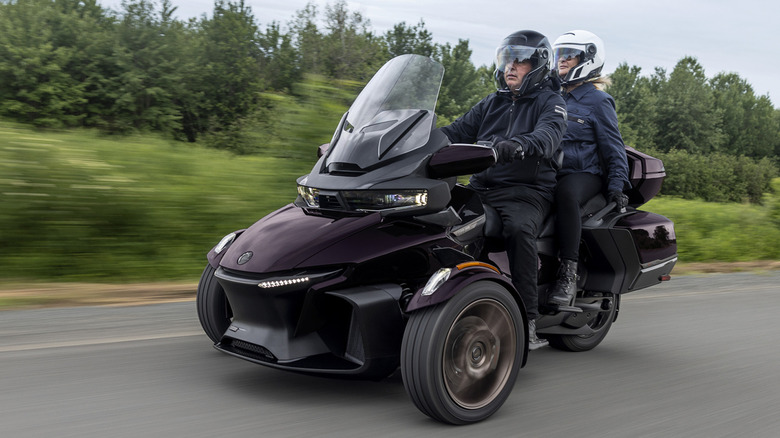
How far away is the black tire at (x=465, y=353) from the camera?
3.37m

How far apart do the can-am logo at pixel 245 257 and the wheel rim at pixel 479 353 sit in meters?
1.00

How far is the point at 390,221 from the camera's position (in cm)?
369

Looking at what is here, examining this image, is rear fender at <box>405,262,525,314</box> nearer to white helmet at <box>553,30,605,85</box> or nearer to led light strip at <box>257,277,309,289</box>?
led light strip at <box>257,277,309,289</box>

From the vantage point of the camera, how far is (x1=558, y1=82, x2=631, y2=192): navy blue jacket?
193 inches

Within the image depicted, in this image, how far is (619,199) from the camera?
16.0 feet

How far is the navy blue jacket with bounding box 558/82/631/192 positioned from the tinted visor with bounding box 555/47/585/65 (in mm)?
309

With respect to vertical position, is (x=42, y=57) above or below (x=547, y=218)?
below

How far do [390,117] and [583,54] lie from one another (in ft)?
6.32

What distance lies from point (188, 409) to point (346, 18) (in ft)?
40.8

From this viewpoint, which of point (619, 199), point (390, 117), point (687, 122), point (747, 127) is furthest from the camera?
point (747, 127)

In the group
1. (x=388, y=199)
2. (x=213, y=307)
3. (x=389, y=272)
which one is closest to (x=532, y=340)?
(x=389, y=272)

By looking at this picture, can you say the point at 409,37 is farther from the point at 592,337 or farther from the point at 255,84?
the point at 592,337

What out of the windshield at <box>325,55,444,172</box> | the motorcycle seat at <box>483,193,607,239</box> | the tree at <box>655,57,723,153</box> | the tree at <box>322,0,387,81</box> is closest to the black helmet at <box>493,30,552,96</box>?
the windshield at <box>325,55,444,172</box>

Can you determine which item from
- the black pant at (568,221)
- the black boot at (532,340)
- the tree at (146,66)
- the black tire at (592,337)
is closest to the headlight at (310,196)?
the black boot at (532,340)
